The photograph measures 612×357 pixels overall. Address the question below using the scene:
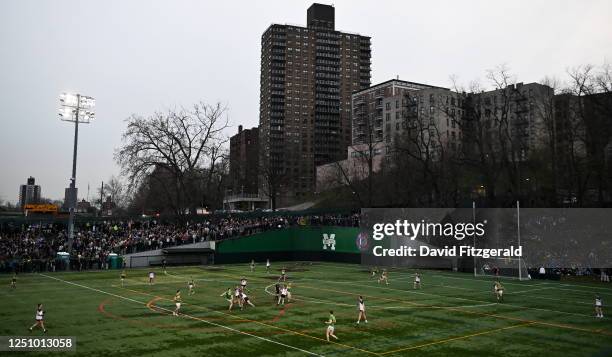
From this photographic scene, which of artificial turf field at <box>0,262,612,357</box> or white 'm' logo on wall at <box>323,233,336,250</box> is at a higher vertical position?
white 'm' logo on wall at <box>323,233,336,250</box>

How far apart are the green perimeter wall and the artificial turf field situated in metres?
19.9

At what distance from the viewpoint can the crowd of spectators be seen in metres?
56.5

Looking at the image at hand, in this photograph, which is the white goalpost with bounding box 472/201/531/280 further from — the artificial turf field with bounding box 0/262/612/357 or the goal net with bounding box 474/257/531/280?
the artificial turf field with bounding box 0/262/612/357

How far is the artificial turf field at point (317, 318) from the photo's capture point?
22.8 meters

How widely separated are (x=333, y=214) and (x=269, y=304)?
4146 cm

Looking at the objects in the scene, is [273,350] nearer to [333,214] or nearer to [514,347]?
[514,347]

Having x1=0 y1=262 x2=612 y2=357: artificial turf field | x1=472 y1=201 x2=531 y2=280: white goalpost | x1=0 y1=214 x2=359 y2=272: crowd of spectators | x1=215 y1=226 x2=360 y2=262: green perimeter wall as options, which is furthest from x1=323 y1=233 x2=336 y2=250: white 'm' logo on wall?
x1=0 y1=262 x2=612 y2=357: artificial turf field

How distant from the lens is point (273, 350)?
22.2m

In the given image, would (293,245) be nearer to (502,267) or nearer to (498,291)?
(502,267)

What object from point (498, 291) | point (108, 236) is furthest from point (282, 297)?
point (108, 236)

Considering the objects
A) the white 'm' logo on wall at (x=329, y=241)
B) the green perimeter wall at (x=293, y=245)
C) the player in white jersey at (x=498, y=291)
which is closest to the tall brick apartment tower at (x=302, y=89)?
the green perimeter wall at (x=293, y=245)

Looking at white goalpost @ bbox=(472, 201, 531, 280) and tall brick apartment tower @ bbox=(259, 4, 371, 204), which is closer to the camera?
white goalpost @ bbox=(472, 201, 531, 280)

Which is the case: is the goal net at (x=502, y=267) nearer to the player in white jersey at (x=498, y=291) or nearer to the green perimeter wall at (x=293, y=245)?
the player in white jersey at (x=498, y=291)

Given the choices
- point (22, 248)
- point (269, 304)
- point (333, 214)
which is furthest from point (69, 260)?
point (333, 214)
